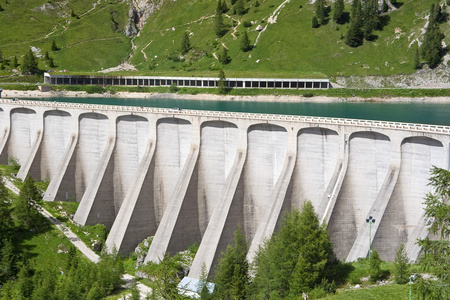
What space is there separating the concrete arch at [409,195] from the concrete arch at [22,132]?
163ft

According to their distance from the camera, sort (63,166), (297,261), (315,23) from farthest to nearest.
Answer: (315,23) < (63,166) < (297,261)

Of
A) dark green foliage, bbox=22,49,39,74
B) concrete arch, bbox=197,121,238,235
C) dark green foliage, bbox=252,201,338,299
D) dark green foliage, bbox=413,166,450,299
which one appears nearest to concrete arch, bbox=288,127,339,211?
concrete arch, bbox=197,121,238,235

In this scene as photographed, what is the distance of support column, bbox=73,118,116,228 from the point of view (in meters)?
60.8

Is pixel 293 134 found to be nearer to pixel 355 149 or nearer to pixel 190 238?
pixel 355 149

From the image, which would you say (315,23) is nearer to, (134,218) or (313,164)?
(134,218)

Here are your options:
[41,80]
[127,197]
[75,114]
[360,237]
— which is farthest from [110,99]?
[360,237]

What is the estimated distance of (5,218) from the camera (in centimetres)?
5306

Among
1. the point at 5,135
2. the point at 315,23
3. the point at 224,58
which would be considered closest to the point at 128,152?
the point at 5,135

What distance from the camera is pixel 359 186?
1801 inches

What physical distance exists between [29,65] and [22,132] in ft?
345

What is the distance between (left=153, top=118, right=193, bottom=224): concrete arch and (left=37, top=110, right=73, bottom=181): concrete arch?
1715 centimetres

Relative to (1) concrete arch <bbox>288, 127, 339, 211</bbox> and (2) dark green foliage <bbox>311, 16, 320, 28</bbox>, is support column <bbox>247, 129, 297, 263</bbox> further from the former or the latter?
(2) dark green foliage <bbox>311, 16, 320, 28</bbox>

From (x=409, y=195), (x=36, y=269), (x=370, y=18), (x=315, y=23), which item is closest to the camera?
(x=409, y=195)

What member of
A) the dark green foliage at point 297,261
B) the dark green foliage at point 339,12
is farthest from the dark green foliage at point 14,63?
the dark green foliage at point 297,261
